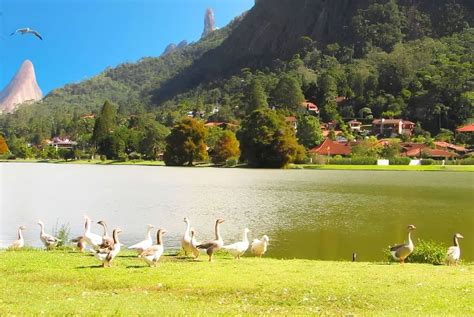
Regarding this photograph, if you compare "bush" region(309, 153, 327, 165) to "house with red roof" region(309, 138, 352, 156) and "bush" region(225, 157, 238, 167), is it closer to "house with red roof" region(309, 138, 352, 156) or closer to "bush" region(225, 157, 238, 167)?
"house with red roof" region(309, 138, 352, 156)

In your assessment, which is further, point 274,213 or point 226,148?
point 226,148

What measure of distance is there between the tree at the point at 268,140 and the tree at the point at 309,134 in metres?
18.4

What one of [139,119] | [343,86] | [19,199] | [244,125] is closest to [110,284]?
[19,199]

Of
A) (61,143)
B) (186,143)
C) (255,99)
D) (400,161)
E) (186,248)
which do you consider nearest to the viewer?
(186,248)

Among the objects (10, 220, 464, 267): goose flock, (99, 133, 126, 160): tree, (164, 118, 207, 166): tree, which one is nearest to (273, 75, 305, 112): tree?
(99, 133, 126, 160): tree

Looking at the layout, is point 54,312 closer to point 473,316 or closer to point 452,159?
point 473,316

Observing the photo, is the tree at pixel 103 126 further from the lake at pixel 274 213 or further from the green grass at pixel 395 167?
the lake at pixel 274 213

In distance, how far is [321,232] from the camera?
2662cm

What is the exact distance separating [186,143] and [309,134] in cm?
2698

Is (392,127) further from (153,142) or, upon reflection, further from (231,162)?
(153,142)

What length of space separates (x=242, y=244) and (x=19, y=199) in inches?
1079

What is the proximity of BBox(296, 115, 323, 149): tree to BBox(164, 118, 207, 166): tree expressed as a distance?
21742 mm

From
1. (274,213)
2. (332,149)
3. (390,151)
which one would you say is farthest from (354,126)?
(274,213)

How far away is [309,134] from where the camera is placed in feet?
377
